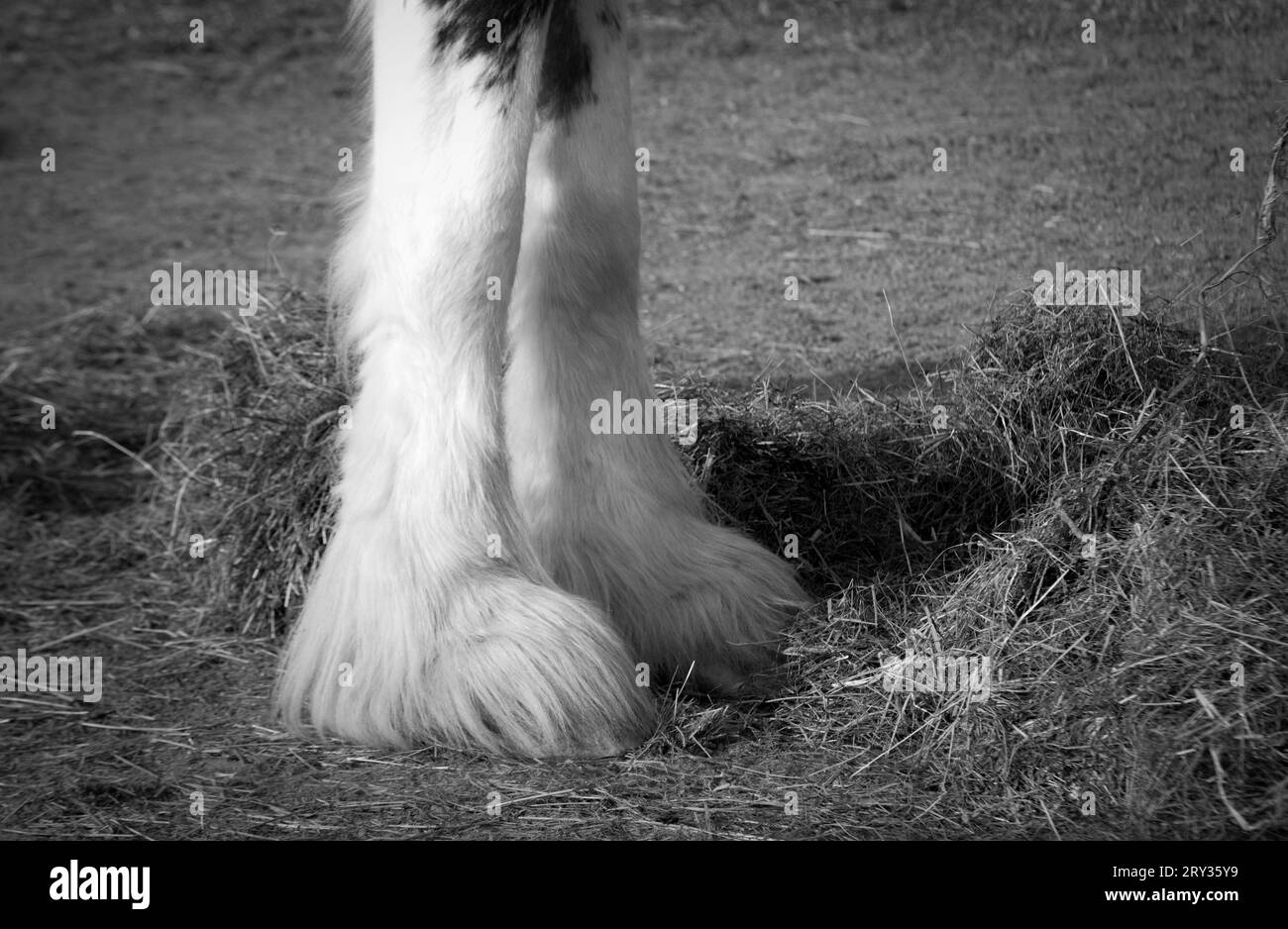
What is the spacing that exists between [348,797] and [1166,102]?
12.1ft

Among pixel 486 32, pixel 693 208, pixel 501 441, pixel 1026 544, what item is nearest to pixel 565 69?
pixel 486 32

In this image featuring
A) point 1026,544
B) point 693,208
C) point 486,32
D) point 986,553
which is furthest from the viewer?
point 693,208

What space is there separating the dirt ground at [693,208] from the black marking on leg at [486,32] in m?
1.04

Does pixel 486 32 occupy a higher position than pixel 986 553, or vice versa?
pixel 486 32

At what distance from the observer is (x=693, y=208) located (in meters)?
4.61

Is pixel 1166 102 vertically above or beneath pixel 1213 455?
above

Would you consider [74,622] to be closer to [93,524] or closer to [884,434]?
[93,524]

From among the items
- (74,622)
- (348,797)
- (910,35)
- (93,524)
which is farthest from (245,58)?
(348,797)

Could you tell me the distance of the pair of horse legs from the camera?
2.08 meters

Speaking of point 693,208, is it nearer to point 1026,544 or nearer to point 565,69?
point 565,69

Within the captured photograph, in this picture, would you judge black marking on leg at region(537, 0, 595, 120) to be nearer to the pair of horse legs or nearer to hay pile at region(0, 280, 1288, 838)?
the pair of horse legs

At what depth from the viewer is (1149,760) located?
1.94 m

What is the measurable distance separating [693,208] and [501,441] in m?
2.62

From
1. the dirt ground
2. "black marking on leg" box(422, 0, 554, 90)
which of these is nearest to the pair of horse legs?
"black marking on leg" box(422, 0, 554, 90)
